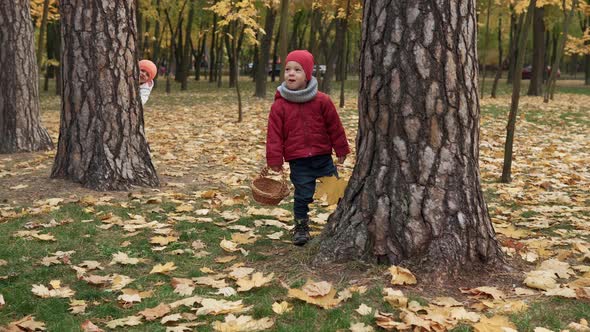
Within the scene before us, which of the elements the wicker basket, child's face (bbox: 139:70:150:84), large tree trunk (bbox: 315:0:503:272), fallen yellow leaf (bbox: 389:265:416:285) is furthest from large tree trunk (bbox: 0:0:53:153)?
fallen yellow leaf (bbox: 389:265:416:285)

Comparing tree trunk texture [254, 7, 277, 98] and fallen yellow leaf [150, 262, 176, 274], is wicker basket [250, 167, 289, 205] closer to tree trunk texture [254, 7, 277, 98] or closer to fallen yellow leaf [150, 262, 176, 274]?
fallen yellow leaf [150, 262, 176, 274]

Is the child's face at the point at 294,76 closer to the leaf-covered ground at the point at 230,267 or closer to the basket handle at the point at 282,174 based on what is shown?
the basket handle at the point at 282,174

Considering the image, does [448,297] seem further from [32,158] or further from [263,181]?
[32,158]

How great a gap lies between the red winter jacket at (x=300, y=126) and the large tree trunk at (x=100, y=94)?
229 centimetres

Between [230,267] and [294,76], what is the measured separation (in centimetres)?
138

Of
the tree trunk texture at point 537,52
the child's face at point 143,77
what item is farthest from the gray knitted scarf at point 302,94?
the tree trunk texture at point 537,52

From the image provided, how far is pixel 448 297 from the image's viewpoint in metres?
3.13

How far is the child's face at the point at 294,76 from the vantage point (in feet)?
13.6

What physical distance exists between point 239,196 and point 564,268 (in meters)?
3.06

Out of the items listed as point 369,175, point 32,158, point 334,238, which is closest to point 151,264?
point 334,238

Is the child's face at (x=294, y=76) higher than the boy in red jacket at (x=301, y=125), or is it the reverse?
the child's face at (x=294, y=76)

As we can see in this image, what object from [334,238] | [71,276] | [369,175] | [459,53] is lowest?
[71,276]

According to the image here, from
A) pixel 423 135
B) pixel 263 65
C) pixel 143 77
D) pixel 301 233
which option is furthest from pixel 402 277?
pixel 263 65

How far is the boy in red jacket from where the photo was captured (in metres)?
4.18
